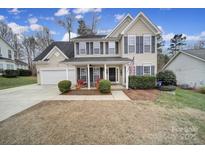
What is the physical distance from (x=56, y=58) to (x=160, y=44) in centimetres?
3099

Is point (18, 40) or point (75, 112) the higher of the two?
point (18, 40)

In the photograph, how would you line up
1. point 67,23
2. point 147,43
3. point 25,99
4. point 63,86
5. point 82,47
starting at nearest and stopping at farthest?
point 25,99, point 63,86, point 147,43, point 82,47, point 67,23

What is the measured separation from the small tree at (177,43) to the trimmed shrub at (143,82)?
31479 mm

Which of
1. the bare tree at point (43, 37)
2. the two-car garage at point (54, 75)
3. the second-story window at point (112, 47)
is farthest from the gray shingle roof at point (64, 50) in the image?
the bare tree at point (43, 37)

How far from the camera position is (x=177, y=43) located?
38.3 meters

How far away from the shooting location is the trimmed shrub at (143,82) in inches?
490

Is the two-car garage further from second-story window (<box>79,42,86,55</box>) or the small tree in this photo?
the small tree

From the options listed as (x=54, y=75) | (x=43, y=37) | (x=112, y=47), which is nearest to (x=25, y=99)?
(x=54, y=75)

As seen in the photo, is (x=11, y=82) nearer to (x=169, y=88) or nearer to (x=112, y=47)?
(x=112, y=47)

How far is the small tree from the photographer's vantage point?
1470 inches

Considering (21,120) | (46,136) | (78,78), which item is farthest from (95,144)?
(78,78)

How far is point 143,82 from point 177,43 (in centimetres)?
3335
